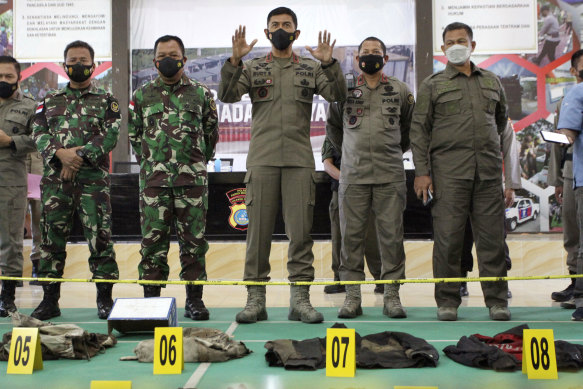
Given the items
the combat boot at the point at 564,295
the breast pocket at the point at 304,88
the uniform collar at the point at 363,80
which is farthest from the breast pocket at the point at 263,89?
the combat boot at the point at 564,295

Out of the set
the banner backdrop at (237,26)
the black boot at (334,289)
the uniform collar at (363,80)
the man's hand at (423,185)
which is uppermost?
the banner backdrop at (237,26)

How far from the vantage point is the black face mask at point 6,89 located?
160 inches

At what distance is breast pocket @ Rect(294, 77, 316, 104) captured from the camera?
363cm

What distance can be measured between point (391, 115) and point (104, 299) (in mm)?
2024

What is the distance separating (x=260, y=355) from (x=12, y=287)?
6.49ft

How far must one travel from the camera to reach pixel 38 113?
3.86 metres

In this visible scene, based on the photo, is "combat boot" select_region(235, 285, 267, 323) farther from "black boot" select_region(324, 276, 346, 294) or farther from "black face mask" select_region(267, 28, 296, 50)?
"black boot" select_region(324, 276, 346, 294)

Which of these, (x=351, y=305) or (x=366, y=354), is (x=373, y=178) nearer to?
(x=351, y=305)

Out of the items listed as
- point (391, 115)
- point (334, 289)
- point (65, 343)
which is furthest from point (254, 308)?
point (334, 289)

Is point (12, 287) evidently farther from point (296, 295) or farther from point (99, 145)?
point (296, 295)

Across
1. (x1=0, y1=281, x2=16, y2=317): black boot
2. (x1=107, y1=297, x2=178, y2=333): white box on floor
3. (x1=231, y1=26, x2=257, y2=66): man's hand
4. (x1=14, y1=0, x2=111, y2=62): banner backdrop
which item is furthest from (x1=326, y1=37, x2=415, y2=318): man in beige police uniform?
(x1=14, y1=0, x2=111, y2=62): banner backdrop

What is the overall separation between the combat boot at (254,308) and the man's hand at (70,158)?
3.93ft

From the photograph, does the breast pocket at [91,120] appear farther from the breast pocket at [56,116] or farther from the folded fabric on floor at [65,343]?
the folded fabric on floor at [65,343]

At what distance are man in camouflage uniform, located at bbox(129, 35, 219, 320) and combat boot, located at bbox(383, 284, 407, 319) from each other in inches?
41.0
